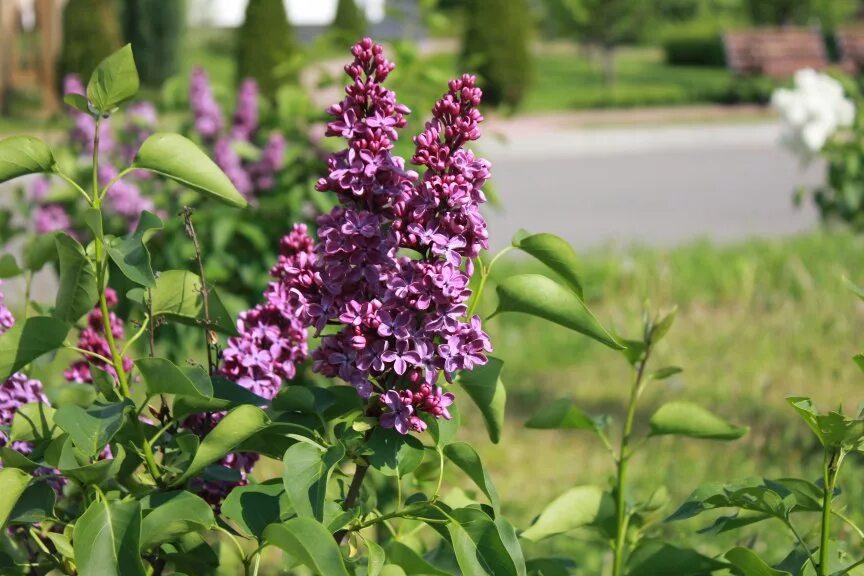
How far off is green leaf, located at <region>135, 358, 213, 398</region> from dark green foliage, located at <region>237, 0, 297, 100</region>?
547 inches

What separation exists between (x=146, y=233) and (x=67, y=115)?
3447 mm

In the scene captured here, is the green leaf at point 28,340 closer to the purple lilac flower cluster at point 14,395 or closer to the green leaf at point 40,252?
the purple lilac flower cluster at point 14,395

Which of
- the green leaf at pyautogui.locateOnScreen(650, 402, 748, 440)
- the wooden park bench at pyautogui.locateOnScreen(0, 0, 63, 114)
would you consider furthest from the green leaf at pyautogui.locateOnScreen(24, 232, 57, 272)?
the wooden park bench at pyautogui.locateOnScreen(0, 0, 63, 114)

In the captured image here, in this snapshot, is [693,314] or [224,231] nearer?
[224,231]

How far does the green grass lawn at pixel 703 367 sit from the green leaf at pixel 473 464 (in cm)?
188

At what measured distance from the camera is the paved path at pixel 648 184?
10.0 meters

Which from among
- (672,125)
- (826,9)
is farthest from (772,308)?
(826,9)

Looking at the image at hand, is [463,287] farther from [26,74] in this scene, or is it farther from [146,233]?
[26,74]

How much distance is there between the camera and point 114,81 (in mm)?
1346

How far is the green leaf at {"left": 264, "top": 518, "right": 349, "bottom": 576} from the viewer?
1177 millimetres

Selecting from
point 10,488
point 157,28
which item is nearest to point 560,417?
point 10,488

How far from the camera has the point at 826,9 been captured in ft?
96.2

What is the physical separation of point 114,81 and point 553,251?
0.54m

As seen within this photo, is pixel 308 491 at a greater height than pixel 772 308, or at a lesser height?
greater
